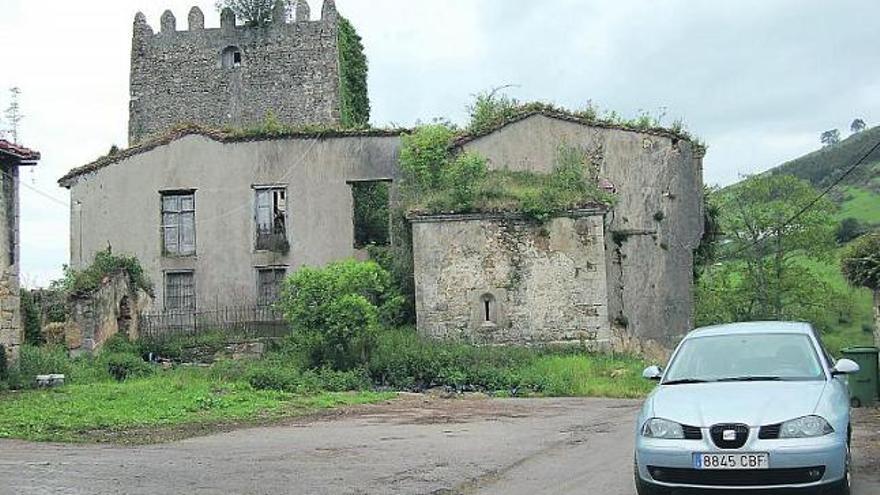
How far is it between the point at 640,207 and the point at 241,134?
13.8 metres

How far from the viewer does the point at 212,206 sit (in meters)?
34.2

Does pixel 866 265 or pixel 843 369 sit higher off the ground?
pixel 866 265

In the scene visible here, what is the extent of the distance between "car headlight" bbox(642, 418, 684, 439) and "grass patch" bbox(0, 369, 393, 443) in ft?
25.6

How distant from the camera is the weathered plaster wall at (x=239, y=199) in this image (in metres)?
33.9

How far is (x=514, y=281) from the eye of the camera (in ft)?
89.5

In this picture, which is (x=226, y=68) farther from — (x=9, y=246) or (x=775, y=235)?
(x=775, y=235)

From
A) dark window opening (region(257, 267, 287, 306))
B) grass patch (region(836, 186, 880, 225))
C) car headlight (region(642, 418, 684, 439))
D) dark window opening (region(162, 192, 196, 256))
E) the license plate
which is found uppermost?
grass patch (region(836, 186, 880, 225))

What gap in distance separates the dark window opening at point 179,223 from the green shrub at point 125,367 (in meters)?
10.3

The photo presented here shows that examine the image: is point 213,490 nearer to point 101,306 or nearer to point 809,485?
point 809,485

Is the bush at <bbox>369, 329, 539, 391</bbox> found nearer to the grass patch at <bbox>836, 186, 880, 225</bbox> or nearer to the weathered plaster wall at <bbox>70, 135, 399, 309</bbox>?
the weathered plaster wall at <bbox>70, 135, 399, 309</bbox>

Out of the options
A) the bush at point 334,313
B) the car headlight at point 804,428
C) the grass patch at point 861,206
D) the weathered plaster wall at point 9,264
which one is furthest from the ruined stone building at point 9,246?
the grass patch at point 861,206

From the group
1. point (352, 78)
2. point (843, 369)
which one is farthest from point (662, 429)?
point (352, 78)

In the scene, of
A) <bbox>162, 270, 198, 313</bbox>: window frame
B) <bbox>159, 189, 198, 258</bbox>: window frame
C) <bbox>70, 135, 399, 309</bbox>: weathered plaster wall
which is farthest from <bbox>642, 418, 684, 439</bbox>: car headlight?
<bbox>159, 189, 198, 258</bbox>: window frame

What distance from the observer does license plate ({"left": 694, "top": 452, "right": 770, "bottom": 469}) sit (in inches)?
311
